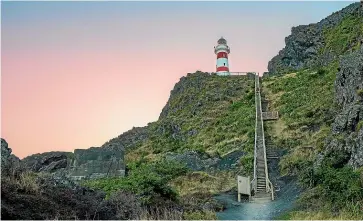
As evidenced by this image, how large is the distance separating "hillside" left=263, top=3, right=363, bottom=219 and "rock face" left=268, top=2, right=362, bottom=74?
22 centimetres

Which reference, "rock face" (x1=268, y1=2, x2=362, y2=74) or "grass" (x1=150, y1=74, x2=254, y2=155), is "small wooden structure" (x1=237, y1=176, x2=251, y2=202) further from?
"rock face" (x1=268, y1=2, x2=362, y2=74)

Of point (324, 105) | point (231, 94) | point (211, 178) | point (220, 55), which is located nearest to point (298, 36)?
point (220, 55)

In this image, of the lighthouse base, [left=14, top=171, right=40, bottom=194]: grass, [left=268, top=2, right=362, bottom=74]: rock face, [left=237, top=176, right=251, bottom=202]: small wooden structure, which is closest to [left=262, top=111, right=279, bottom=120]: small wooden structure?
[left=237, top=176, right=251, bottom=202]: small wooden structure

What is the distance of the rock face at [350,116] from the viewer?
19516 millimetres

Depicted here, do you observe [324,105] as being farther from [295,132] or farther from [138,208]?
[138,208]

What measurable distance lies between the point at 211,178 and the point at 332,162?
27.0 ft

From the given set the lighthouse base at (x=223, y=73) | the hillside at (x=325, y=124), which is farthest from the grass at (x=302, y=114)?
the lighthouse base at (x=223, y=73)

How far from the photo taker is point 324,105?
116 feet

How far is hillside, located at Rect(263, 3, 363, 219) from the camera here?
1535 cm

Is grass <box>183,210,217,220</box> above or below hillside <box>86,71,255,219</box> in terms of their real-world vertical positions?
below

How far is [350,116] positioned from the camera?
22875mm

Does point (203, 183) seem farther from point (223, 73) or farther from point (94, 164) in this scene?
point (223, 73)

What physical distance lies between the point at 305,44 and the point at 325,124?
43993 millimetres

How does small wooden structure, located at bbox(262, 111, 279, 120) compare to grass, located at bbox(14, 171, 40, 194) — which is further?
small wooden structure, located at bbox(262, 111, 279, 120)
